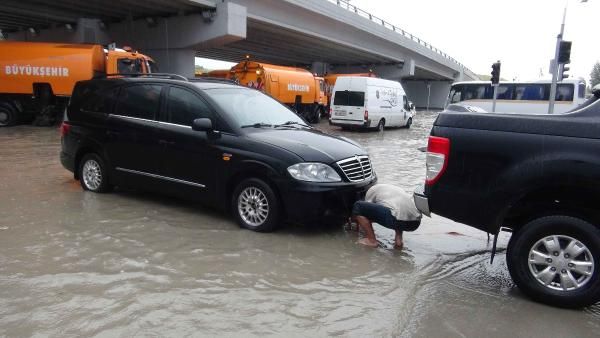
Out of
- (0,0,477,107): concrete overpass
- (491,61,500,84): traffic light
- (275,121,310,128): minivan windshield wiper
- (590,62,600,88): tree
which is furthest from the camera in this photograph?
(590,62,600,88): tree

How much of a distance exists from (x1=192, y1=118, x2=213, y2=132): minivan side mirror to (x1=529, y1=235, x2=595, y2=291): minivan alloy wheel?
3.63 m

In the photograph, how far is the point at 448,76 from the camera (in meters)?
68.5

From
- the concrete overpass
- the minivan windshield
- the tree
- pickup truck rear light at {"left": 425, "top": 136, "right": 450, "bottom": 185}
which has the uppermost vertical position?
the tree

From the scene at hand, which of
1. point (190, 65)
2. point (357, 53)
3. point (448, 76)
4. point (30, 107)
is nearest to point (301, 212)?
point (30, 107)

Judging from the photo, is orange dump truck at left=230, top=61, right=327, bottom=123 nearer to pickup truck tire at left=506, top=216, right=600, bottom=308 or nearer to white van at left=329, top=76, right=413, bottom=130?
white van at left=329, top=76, right=413, bottom=130

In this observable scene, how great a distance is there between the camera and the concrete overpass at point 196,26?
23875 mm

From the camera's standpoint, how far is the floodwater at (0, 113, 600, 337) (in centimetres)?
349

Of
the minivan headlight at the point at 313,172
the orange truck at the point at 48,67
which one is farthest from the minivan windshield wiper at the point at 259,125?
the orange truck at the point at 48,67

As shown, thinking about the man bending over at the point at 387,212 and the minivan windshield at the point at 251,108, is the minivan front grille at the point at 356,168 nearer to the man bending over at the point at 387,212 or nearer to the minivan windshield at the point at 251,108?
the man bending over at the point at 387,212

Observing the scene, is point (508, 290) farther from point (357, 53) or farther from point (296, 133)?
point (357, 53)

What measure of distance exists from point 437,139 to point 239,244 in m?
2.32

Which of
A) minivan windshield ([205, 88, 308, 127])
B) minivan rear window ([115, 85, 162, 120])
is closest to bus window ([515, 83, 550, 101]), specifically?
minivan windshield ([205, 88, 308, 127])

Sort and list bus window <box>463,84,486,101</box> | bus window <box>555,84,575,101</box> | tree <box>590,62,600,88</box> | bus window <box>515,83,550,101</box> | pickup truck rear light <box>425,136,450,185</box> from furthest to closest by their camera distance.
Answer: tree <box>590,62,600,88</box>
bus window <box>463,84,486,101</box>
bus window <box>515,83,550,101</box>
bus window <box>555,84,575,101</box>
pickup truck rear light <box>425,136,450,185</box>

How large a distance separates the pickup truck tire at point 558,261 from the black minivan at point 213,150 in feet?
6.73
